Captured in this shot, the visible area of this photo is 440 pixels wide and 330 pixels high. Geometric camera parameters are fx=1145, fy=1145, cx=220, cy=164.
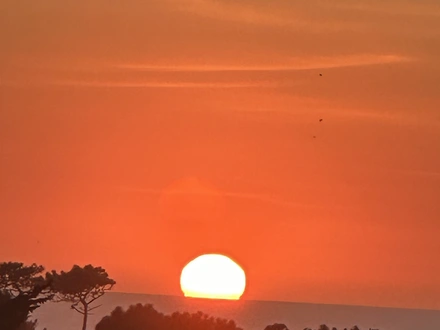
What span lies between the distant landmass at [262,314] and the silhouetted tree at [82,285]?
9562mm

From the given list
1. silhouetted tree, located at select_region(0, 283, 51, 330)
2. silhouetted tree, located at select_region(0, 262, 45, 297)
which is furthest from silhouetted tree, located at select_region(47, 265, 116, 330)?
silhouetted tree, located at select_region(0, 283, 51, 330)

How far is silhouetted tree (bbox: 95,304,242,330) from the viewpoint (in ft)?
181

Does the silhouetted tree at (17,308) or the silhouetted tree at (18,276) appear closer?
the silhouetted tree at (17,308)

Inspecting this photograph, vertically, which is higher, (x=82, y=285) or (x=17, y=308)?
(x=82, y=285)

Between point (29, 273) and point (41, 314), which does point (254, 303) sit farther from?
point (29, 273)

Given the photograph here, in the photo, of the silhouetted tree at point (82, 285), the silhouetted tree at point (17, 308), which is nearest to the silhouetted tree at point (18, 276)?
the silhouetted tree at point (82, 285)

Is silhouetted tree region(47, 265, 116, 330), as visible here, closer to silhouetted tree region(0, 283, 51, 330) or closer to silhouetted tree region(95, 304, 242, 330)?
silhouetted tree region(95, 304, 242, 330)

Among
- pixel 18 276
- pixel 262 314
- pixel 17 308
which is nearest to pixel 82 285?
pixel 18 276

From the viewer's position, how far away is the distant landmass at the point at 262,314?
9094cm

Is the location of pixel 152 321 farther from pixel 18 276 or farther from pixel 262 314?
pixel 262 314

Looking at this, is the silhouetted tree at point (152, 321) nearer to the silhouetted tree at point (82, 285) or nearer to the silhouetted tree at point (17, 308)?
the silhouetted tree at point (82, 285)

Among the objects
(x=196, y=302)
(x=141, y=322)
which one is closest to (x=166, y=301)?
(x=196, y=302)

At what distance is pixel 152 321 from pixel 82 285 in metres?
11.2

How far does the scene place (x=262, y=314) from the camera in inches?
5556
